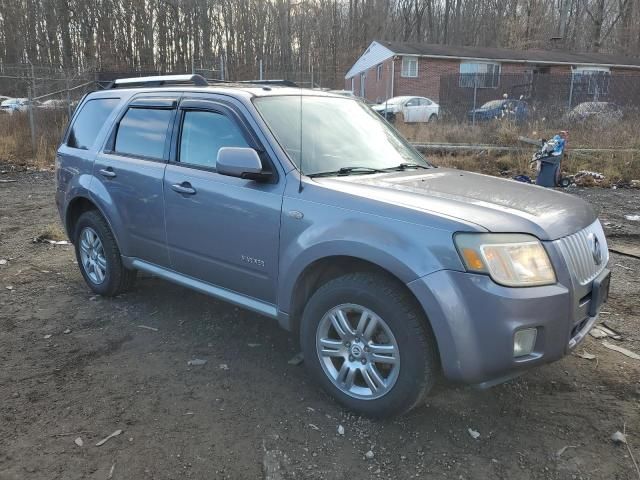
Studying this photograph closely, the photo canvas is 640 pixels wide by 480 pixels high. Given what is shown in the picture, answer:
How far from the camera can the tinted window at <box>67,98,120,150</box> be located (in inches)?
187

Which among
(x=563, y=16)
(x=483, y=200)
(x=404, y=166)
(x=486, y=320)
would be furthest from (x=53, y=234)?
(x=563, y=16)

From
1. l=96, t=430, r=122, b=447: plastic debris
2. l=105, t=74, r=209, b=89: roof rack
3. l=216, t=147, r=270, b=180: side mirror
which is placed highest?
l=105, t=74, r=209, b=89: roof rack

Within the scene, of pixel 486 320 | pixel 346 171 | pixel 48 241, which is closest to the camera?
pixel 486 320

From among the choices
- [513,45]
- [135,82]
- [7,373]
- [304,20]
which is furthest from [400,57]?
[7,373]

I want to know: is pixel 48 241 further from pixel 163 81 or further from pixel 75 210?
pixel 163 81

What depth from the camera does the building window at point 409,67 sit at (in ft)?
110

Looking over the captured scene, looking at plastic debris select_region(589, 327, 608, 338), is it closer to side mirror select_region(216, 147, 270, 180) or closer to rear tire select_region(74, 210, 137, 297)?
side mirror select_region(216, 147, 270, 180)

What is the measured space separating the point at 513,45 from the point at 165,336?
49.9 meters

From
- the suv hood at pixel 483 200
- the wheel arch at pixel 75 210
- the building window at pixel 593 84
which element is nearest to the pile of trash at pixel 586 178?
the suv hood at pixel 483 200

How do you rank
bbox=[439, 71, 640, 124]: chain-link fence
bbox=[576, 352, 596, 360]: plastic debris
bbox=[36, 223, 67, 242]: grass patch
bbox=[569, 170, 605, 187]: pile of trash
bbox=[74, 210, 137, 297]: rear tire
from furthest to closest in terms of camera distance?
bbox=[439, 71, 640, 124]: chain-link fence, bbox=[569, 170, 605, 187]: pile of trash, bbox=[36, 223, 67, 242]: grass patch, bbox=[74, 210, 137, 297]: rear tire, bbox=[576, 352, 596, 360]: plastic debris

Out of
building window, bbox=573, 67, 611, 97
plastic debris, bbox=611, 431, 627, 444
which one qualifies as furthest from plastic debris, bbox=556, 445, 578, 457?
building window, bbox=573, 67, 611, 97

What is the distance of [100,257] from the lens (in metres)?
4.81

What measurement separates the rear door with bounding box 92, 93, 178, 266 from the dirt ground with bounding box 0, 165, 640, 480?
27.7 inches

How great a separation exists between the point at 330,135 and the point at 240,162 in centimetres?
81
